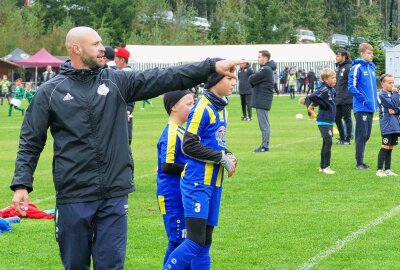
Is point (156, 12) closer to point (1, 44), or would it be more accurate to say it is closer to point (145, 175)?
point (1, 44)

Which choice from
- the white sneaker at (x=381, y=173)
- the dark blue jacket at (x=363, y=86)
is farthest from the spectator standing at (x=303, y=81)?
the white sneaker at (x=381, y=173)

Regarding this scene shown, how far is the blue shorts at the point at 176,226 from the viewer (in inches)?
301

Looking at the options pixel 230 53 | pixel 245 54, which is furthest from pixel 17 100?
pixel 245 54

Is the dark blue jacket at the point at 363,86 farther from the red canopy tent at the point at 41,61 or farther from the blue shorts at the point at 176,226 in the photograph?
the red canopy tent at the point at 41,61

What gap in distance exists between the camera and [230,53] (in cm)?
6700

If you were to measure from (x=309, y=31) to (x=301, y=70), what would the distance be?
1481 inches

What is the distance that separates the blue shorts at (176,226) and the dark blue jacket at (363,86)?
8.89 meters

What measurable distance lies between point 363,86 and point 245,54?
5107 centimetres

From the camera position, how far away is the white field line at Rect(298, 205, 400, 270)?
8766 mm

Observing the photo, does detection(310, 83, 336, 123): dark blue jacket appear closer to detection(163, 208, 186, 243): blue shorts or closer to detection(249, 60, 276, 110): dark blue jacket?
detection(249, 60, 276, 110): dark blue jacket

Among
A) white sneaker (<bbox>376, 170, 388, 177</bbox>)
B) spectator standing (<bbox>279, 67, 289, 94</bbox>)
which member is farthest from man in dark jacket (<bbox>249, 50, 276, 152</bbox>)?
spectator standing (<bbox>279, 67, 289, 94</bbox>)

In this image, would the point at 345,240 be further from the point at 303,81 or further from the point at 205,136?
the point at 303,81

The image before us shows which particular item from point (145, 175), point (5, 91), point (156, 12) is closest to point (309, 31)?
point (156, 12)

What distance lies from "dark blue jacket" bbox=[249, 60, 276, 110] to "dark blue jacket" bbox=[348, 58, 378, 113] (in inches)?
154
